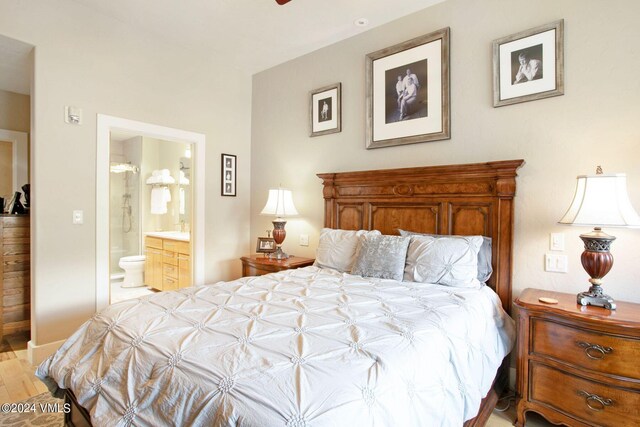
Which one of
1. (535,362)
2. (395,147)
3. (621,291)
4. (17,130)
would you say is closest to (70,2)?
(17,130)

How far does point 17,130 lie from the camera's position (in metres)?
3.78

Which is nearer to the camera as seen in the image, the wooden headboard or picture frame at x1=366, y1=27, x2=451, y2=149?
the wooden headboard

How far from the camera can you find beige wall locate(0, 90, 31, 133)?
3.71 m

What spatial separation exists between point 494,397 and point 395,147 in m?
1.96

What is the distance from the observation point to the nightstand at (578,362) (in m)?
1.57

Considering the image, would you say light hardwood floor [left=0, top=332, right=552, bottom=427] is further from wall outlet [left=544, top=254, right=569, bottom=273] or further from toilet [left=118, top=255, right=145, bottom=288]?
toilet [left=118, top=255, right=145, bottom=288]

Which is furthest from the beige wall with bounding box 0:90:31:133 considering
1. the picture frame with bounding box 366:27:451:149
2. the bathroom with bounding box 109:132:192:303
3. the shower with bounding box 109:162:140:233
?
the picture frame with bounding box 366:27:451:149

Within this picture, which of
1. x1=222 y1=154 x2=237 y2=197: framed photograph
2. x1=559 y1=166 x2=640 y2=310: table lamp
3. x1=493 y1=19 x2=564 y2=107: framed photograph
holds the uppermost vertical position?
x1=493 y1=19 x2=564 y2=107: framed photograph

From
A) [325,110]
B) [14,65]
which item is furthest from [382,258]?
[14,65]

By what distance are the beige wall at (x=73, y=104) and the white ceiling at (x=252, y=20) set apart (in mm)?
193

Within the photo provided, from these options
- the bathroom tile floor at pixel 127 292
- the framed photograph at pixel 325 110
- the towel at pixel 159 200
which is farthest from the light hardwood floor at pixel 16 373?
the framed photograph at pixel 325 110

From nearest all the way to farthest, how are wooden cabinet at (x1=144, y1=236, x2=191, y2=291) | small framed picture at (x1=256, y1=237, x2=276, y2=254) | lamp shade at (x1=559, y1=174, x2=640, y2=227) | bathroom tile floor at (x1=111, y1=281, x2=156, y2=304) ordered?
lamp shade at (x1=559, y1=174, x2=640, y2=227)
small framed picture at (x1=256, y1=237, x2=276, y2=254)
wooden cabinet at (x1=144, y1=236, x2=191, y2=291)
bathroom tile floor at (x1=111, y1=281, x2=156, y2=304)

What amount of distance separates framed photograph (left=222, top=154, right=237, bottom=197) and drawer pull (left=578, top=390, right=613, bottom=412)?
348 cm

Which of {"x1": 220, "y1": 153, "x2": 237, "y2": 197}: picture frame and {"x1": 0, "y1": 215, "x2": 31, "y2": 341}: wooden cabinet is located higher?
{"x1": 220, "y1": 153, "x2": 237, "y2": 197}: picture frame
